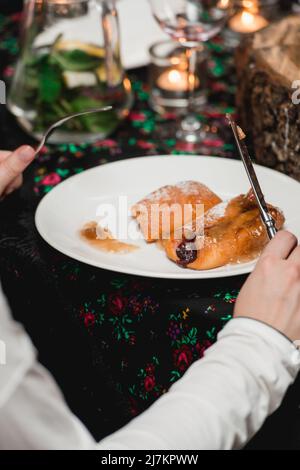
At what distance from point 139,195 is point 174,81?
41cm

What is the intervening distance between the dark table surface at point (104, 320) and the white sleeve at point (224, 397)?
0.12 m

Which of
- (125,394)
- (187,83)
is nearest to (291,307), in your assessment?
(125,394)

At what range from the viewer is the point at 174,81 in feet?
4.64

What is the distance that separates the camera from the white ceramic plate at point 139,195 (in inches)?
35.3

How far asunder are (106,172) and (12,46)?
785 mm

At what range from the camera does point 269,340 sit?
28.6 inches

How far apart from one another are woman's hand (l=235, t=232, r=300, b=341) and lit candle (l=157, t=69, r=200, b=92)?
68 centimetres

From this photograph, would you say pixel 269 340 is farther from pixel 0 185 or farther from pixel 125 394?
pixel 0 185

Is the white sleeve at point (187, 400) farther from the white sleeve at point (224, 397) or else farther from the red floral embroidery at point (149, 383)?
the red floral embroidery at point (149, 383)

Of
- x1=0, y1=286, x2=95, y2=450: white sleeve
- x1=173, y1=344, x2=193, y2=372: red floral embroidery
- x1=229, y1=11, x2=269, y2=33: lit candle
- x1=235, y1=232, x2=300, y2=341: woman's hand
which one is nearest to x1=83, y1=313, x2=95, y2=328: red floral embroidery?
x1=173, y1=344, x2=193, y2=372: red floral embroidery

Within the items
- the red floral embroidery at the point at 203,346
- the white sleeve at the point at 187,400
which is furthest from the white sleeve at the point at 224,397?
the red floral embroidery at the point at 203,346

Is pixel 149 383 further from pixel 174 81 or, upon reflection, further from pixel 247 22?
pixel 247 22

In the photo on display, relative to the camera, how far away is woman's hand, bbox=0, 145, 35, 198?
102cm

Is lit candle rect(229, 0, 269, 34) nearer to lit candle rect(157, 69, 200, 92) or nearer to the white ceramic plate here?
lit candle rect(157, 69, 200, 92)
